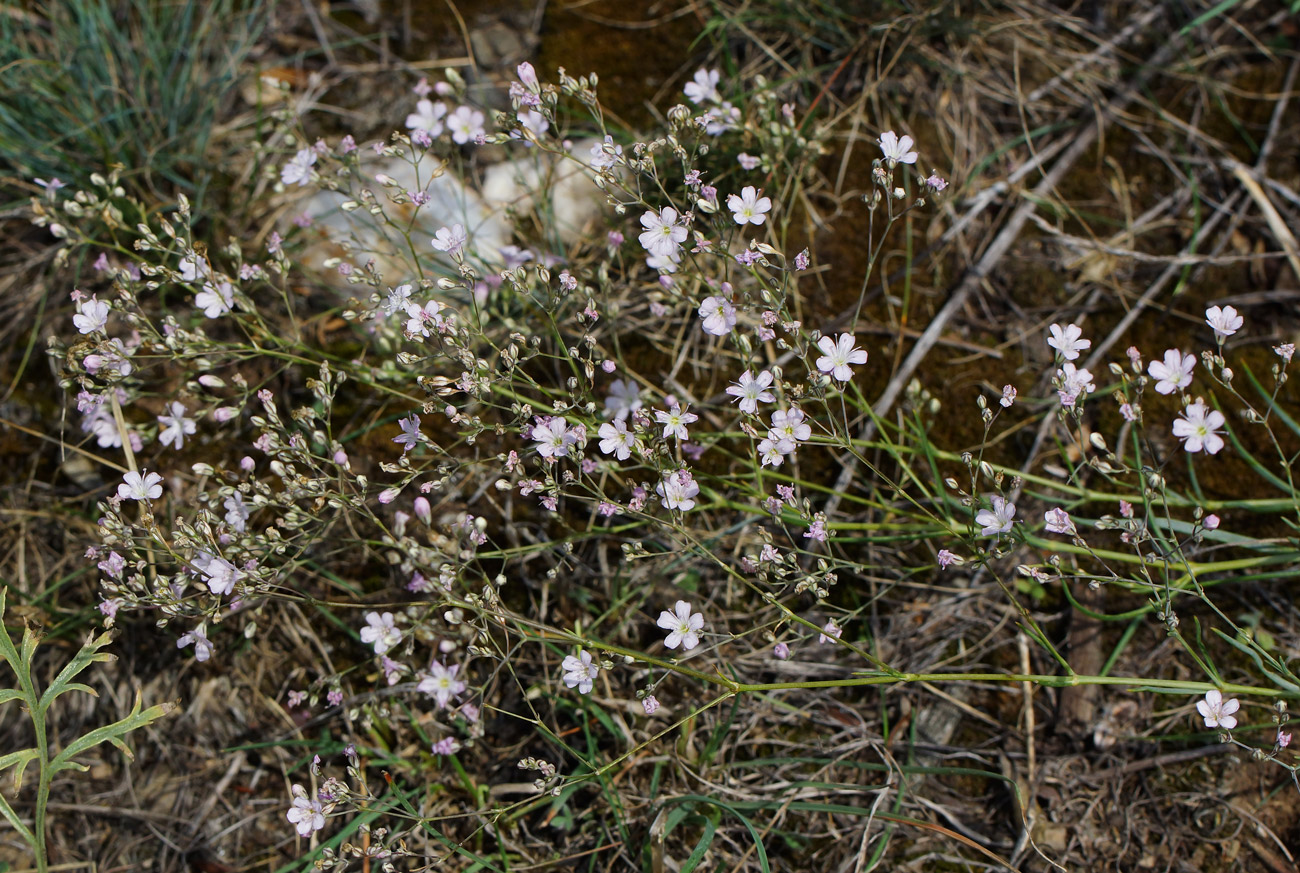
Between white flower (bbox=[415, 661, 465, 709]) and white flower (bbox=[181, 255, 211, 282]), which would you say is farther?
white flower (bbox=[181, 255, 211, 282])

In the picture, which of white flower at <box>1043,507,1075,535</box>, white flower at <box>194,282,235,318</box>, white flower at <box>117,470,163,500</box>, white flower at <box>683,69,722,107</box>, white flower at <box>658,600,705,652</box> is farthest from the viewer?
white flower at <box>683,69,722,107</box>

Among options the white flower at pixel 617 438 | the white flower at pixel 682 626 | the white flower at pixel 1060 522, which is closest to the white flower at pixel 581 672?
the white flower at pixel 682 626

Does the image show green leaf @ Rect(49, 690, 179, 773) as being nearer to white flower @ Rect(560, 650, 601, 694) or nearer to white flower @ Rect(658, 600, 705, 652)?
white flower @ Rect(560, 650, 601, 694)

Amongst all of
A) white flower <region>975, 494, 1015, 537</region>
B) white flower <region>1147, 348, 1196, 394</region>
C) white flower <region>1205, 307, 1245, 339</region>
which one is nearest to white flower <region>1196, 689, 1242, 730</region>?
white flower <region>975, 494, 1015, 537</region>

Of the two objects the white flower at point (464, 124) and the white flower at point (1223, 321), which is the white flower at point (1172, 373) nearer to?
the white flower at point (1223, 321)

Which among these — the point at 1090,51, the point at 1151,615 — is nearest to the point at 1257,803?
the point at 1151,615

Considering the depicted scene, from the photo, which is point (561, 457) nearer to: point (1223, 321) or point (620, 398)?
point (620, 398)

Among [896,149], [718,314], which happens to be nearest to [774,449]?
[718,314]
